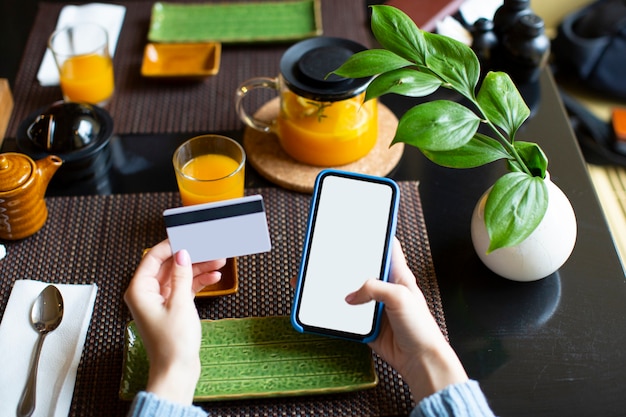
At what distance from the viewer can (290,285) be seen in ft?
3.17

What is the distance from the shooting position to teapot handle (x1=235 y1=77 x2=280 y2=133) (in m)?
1.10

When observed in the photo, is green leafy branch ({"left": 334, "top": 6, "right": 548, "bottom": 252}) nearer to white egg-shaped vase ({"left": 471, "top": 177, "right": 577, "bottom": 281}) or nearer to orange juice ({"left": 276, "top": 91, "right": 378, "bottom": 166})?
white egg-shaped vase ({"left": 471, "top": 177, "right": 577, "bottom": 281})

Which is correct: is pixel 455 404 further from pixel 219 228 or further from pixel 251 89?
pixel 251 89

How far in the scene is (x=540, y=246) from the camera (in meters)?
0.89

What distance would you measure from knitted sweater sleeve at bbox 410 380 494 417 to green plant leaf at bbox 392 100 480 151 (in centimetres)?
29

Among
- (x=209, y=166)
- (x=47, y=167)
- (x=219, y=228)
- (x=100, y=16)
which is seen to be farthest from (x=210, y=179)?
(x=100, y=16)

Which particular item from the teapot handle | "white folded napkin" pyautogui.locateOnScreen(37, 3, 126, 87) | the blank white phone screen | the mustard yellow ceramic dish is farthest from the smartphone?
"white folded napkin" pyautogui.locateOnScreen(37, 3, 126, 87)

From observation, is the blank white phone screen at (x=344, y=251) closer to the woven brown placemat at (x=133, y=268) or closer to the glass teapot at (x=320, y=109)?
the woven brown placemat at (x=133, y=268)

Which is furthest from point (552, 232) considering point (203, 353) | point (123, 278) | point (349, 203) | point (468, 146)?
point (123, 278)

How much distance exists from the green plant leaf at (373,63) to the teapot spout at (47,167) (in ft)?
Answer: 1.59

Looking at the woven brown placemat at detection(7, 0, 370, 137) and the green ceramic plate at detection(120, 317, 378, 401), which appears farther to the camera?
the woven brown placemat at detection(7, 0, 370, 137)

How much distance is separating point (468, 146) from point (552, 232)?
0.17m

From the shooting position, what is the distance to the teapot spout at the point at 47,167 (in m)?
1.01

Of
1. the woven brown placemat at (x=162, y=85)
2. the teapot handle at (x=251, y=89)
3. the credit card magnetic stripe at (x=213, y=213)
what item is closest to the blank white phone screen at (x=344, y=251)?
the credit card magnetic stripe at (x=213, y=213)
